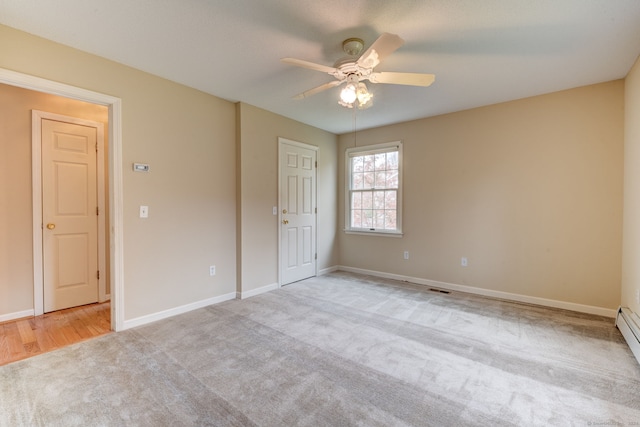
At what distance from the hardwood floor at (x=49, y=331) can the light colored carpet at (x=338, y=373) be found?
8.3 inches

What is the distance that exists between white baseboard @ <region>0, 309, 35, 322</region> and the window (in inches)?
168

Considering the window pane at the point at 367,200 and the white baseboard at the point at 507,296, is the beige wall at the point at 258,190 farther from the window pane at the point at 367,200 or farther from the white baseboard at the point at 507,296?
the white baseboard at the point at 507,296

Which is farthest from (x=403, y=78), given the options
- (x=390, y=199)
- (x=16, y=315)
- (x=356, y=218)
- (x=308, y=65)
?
(x=16, y=315)

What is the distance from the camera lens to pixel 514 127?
141 inches

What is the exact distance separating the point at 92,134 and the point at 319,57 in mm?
2999

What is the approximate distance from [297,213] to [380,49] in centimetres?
296

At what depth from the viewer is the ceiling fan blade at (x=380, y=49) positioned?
1761 mm

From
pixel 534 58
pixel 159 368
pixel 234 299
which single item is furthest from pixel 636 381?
pixel 234 299

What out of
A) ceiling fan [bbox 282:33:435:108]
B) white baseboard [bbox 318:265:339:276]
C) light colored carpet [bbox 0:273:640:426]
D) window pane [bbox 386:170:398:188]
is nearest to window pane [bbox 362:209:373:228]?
window pane [bbox 386:170:398:188]

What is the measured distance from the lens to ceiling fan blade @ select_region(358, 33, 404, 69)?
1761 mm

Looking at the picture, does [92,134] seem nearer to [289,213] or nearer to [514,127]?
[289,213]

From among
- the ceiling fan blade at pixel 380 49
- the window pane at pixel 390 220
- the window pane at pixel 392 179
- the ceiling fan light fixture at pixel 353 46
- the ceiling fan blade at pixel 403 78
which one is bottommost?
the window pane at pixel 390 220

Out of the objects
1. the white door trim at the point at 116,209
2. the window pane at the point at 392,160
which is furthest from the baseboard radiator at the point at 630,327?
the white door trim at the point at 116,209

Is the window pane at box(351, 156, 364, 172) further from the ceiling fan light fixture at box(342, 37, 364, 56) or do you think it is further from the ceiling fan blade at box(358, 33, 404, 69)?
the ceiling fan blade at box(358, 33, 404, 69)
